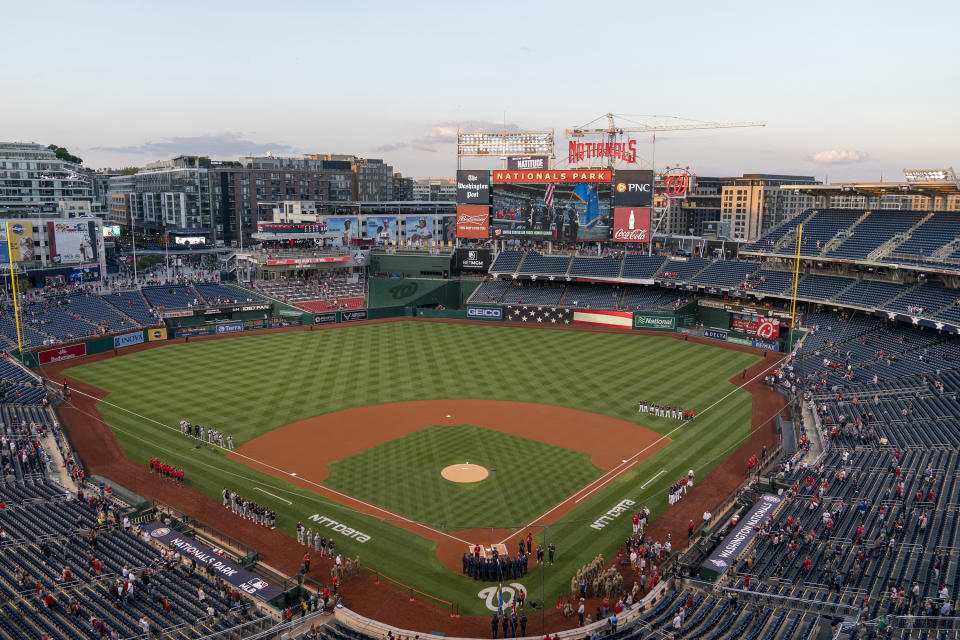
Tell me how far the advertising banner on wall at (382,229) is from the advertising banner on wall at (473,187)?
30.4m

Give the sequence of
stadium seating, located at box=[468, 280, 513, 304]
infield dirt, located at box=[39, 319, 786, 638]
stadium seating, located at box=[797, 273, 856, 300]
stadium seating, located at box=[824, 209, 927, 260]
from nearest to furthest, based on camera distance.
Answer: infield dirt, located at box=[39, 319, 786, 638]
stadium seating, located at box=[824, 209, 927, 260]
stadium seating, located at box=[797, 273, 856, 300]
stadium seating, located at box=[468, 280, 513, 304]

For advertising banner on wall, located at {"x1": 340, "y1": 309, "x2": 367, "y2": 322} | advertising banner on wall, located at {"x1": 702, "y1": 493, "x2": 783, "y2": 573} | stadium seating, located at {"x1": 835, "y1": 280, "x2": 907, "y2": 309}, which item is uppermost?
stadium seating, located at {"x1": 835, "y1": 280, "x2": 907, "y2": 309}

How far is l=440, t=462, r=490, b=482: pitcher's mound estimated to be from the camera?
2888 cm

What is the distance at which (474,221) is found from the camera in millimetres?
69375

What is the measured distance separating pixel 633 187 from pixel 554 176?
8062 millimetres

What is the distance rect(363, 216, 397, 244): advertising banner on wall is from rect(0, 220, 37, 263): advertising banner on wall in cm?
4221

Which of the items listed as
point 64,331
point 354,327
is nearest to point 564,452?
point 354,327

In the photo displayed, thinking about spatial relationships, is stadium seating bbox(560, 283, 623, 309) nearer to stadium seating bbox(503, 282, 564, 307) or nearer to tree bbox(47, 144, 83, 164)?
stadium seating bbox(503, 282, 564, 307)

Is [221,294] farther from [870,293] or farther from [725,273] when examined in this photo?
[870,293]

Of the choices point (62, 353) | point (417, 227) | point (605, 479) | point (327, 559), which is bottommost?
point (327, 559)

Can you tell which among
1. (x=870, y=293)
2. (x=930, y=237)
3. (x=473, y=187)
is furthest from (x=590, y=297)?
(x=930, y=237)

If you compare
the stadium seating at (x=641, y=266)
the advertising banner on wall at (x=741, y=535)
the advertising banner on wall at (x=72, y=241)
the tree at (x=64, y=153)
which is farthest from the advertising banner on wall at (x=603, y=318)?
the tree at (x=64, y=153)

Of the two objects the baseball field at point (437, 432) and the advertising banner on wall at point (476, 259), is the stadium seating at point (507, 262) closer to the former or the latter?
the advertising banner on wall at point (476, 259)

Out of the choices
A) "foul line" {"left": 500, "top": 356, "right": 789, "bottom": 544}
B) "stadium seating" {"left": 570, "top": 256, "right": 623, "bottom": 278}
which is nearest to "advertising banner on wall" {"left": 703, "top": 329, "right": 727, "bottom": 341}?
"stadium seating" {"left": 570, "top": 256, "right": 623, "bottom": 278}
